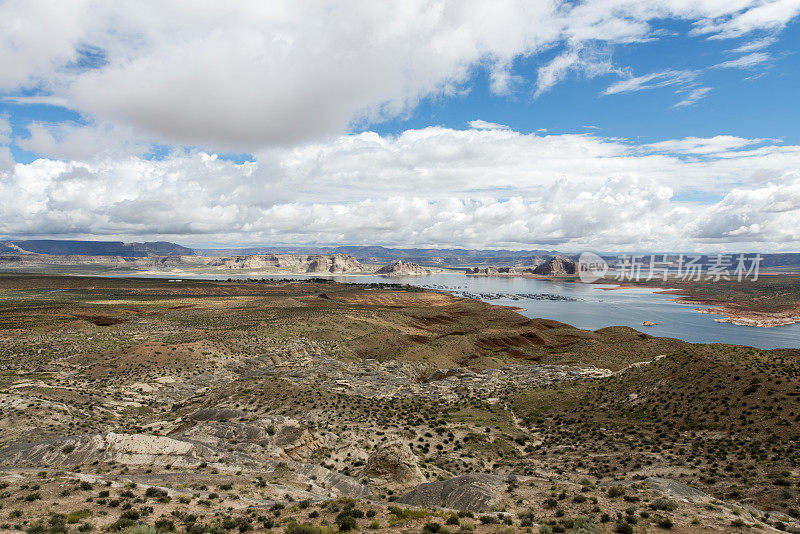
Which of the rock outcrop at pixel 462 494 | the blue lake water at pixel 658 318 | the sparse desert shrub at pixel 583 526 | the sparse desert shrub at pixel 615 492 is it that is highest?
the sparse desert shrub at pixel 583 526

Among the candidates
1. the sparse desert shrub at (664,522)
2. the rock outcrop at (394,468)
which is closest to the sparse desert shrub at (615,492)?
the sparse desert shrub at (664,522)

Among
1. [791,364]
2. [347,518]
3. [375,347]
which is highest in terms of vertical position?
[791,364]

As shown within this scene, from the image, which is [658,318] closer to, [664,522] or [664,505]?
[664,505]

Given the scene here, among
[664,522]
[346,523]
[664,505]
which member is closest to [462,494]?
[346,523]

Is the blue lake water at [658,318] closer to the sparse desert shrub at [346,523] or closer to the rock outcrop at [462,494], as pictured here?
the rock outcrop at [462,494]

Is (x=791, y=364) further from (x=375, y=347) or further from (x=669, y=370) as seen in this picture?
(x=375, y=347)

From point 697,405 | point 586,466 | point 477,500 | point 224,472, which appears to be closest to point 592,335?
point 697,405

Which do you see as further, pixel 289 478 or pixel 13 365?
pixel 13 365

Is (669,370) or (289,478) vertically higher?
(669,370)
